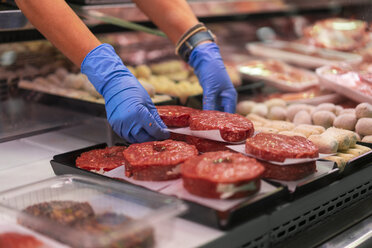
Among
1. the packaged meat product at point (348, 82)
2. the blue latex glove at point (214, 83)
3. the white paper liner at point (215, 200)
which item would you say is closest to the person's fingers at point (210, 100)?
the blue latex glove at point (214, 83)

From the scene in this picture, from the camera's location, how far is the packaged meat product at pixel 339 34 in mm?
4234

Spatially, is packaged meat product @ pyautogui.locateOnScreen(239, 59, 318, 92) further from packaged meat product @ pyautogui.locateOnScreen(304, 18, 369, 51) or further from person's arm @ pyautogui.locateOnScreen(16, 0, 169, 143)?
person's arm @ pyautogui.locateOnScreen(16, 0, 169, 143)

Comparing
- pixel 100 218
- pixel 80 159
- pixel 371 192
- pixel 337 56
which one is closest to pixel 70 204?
pixel 100 218

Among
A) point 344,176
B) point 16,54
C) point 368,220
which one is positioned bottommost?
point 368,220

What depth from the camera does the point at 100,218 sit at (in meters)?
1.36

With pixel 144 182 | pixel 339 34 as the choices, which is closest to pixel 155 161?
pixel 144 182

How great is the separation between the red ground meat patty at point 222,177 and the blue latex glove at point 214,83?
36.1 inches

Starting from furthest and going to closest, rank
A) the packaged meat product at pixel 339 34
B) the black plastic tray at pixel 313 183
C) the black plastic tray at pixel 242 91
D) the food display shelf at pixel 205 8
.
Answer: the packaged meat product at pixel 339 34 → the black plastic tray at pixel 242 91 → the food display shelf at pixel 205 8 → the black plastic tray at pixel 313 183

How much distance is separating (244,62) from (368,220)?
206cm

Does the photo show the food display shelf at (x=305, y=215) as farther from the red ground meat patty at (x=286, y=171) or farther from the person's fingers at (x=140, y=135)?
the person's fingers at (x=140, y=135)

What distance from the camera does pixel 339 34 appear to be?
4.36 metres

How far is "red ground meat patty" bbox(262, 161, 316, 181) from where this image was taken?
66.7 inches

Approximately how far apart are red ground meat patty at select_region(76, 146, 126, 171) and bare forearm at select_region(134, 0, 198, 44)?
0.93 meters

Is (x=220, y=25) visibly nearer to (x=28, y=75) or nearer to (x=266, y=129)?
(x=28, y=75)
